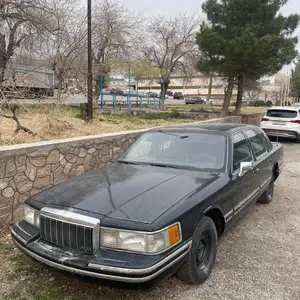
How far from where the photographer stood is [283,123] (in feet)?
41.4

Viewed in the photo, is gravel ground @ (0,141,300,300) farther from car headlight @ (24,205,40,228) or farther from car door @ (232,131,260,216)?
car headlight @ (24,205,40,228)

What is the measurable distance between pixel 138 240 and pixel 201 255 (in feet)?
2.94

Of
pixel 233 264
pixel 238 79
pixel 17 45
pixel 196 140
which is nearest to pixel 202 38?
pixel 238 79

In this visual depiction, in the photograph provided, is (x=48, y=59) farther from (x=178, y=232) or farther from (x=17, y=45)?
(x=178, y=232)

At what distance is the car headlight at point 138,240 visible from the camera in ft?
8.04

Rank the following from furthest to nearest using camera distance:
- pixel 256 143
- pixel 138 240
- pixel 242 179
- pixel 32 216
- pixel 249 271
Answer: pixel 256 143 < pixel 242 179 < pixel 249 271 < pixel 32 216 < pixel 138 240

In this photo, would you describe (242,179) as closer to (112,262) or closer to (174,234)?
(174,234)

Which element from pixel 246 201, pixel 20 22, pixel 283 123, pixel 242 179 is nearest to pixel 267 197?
pixel 246 201

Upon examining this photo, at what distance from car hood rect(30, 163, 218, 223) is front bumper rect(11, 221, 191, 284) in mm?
293

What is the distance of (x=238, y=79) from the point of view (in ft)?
55.5

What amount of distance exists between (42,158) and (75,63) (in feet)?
50.2

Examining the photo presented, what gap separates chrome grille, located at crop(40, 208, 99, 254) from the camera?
2.52 meters

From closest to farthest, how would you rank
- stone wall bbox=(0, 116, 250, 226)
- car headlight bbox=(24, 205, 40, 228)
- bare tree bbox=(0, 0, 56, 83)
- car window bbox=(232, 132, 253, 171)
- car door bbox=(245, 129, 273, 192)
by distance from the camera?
1. car headlight bbox=(24, 205, 40, 228)
2. car window bbox=(232, 132, 253, 171)
3. stone wall bbox=(0, 116, 250, 226)
4. car door bbox=(245, 129, 273, 192)
5. bare tree bbox=(0, 0, 56, 83)

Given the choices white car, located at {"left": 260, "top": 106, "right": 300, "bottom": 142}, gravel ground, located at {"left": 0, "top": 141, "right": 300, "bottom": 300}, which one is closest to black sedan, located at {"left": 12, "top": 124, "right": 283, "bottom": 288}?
gravel ground, located at {"left": 0, "top": 141, "right": 300, "bottom": 300}
